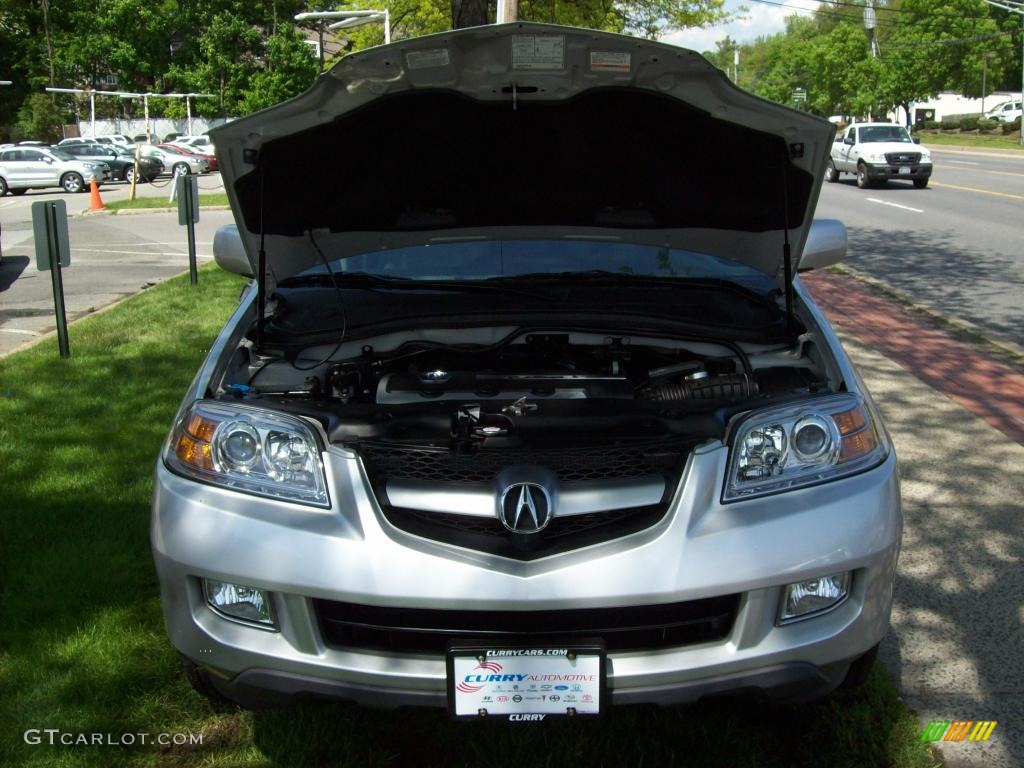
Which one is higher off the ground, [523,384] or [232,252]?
[232,252]

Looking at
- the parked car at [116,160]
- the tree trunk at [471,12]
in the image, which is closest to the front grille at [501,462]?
the tree trunk at [471,12]

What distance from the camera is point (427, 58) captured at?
295 cm

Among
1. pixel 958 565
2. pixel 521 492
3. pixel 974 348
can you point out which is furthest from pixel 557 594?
pixel 974 348

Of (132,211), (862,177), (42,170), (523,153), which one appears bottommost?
(132,211)

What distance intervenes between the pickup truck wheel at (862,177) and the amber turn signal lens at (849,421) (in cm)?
2404

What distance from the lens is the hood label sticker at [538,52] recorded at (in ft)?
9.53

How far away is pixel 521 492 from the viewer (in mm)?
2482

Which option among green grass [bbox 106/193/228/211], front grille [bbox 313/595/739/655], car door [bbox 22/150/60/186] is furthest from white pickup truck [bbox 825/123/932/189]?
car door [bbox 22/150/60/186]

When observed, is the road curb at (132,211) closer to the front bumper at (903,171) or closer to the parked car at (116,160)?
the parked car at (116,160)

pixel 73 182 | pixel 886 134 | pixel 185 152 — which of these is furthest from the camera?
pixel 185 152

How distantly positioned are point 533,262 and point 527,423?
1.32m

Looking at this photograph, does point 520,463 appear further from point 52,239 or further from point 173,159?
point 173,159

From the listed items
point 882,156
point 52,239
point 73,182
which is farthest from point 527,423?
point 73,182

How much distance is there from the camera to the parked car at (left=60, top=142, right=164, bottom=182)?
3647cm
